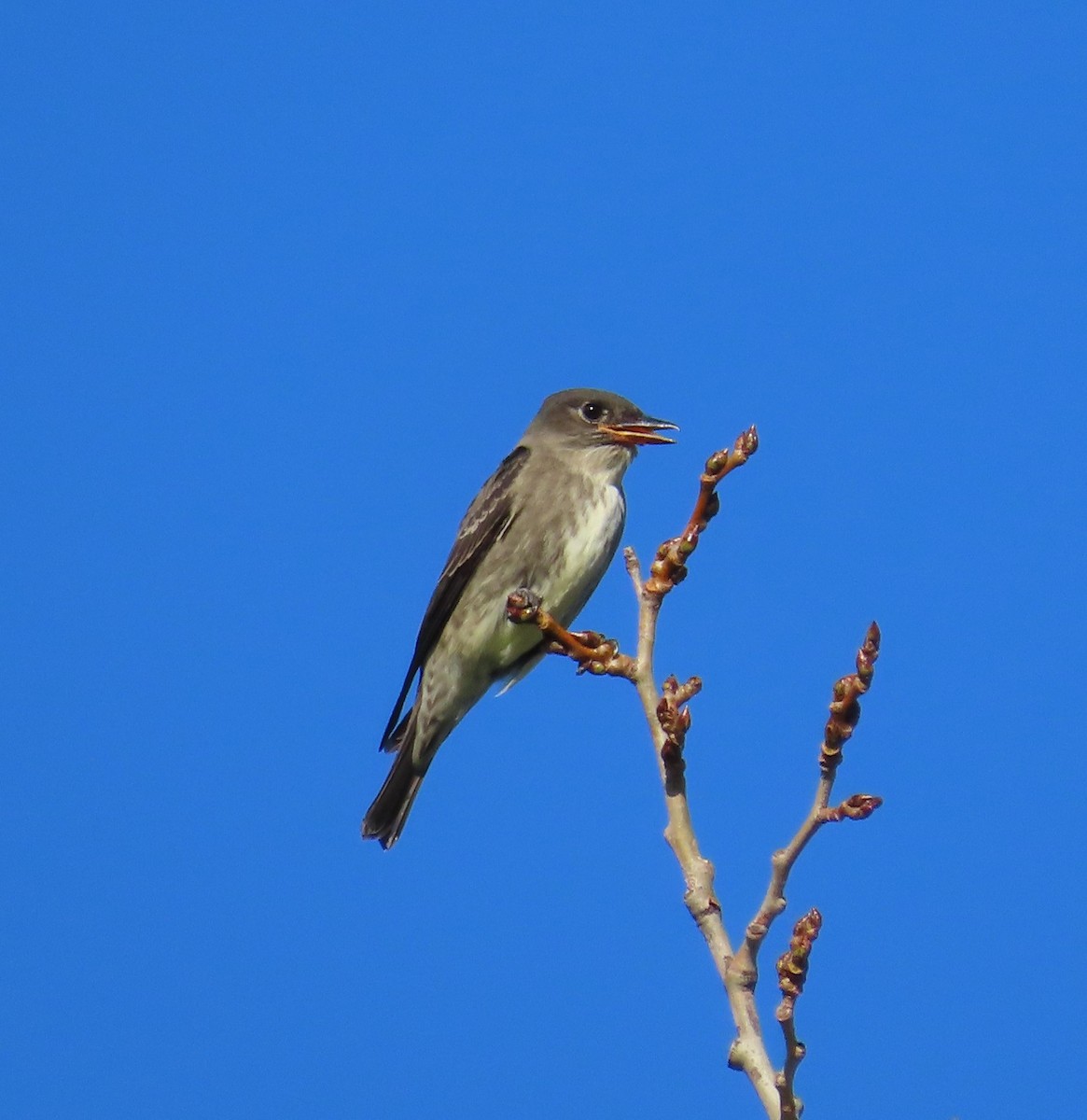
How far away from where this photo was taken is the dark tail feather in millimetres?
9602

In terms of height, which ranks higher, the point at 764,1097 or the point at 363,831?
the point at 363,831

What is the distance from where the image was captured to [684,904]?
3.86 meters

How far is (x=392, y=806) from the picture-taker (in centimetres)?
966

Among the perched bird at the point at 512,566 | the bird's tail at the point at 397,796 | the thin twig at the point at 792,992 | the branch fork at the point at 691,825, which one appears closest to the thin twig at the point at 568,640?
the branch fork at the point at 691,825

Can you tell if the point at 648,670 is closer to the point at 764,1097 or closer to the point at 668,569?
the point at 668,569

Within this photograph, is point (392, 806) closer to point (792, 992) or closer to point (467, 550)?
point (467, 550)

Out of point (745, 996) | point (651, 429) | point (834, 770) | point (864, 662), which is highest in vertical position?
point (651, 429)

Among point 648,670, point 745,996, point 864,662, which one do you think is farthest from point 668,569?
point 745,996

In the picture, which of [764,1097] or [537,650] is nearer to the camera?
[764,1097]

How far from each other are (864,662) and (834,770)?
0.31m

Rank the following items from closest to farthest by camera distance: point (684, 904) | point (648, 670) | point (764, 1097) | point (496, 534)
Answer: point (764, 1097)
point (684, 904)
point (648, 670)
point (496, 534)

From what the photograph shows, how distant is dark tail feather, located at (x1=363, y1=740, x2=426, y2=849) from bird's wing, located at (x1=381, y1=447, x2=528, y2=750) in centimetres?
22

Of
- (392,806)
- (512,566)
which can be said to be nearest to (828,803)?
(512,566)

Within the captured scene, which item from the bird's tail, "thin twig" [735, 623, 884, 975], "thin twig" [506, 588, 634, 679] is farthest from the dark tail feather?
"thin twig" [735, 623, 884, 975]
